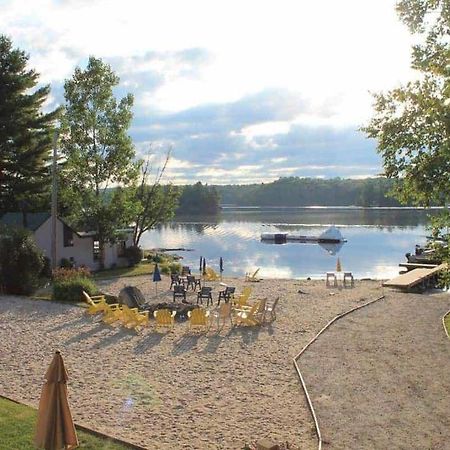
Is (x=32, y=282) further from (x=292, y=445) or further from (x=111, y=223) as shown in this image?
(x=292, y=445)

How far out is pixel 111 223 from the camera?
35.2 m

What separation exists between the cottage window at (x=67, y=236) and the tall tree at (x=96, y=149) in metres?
1.70

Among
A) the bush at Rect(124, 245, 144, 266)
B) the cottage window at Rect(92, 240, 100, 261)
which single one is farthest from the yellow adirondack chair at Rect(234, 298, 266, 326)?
the bush at Rect(124, 245, 144, 266)

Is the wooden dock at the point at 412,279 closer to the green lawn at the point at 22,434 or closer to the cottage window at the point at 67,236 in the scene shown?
the cottage window at the point at 67,236

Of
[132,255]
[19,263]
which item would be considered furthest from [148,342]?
[132,255]

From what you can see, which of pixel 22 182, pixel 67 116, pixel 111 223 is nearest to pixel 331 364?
pixel 111 223

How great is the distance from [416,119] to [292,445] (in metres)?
5.93

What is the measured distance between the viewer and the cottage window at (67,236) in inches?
1332

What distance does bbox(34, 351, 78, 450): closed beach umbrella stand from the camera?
725cm

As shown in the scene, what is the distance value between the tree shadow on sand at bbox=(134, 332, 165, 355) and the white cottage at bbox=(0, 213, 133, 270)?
1753 cm

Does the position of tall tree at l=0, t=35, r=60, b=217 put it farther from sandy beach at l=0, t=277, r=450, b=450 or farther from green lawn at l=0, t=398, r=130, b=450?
green lawn at l=0, t=398, r=130, b=450

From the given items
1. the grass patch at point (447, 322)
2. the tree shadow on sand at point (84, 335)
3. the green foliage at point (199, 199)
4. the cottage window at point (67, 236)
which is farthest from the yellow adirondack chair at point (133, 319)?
the green foliage at point (199, 199)

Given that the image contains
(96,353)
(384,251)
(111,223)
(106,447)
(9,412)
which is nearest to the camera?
(106,447)

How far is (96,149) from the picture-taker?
36.0 meters
